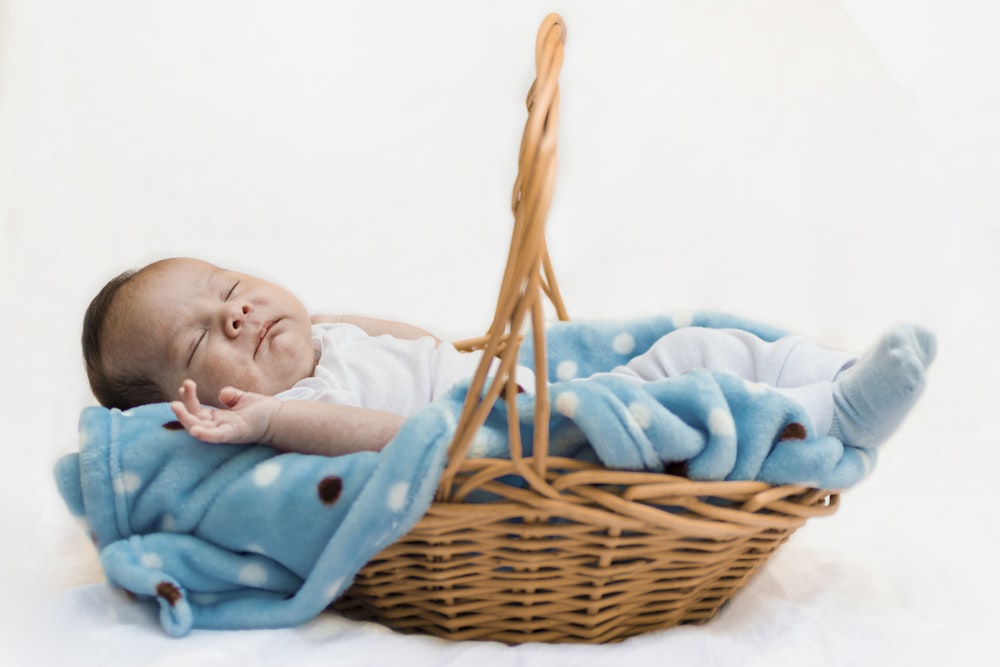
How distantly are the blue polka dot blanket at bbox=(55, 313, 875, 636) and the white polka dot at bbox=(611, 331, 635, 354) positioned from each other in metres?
0.38

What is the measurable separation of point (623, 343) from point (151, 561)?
0.68 metres

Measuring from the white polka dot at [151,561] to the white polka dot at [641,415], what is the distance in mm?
514

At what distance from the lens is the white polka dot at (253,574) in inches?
43.7

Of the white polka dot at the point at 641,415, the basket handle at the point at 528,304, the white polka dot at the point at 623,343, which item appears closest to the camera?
the basket handle at the point at 528,304

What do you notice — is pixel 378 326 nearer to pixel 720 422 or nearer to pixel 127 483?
pixel 127 483

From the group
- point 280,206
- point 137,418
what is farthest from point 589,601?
point 280,206

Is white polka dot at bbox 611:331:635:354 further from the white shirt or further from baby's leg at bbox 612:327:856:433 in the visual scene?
the white shirt

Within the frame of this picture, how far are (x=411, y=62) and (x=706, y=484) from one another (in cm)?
127

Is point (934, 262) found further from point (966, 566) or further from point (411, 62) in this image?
point (411, 62)

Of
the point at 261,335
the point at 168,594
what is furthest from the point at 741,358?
the point at 168,594

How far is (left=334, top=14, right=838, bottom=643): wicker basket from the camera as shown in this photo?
94 cm

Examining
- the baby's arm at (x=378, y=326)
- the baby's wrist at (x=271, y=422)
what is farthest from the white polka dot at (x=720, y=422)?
the baby's arm at (x=378, y=326)

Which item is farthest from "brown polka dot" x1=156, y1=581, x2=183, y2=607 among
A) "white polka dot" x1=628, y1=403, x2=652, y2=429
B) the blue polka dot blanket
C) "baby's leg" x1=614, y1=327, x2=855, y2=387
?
"baby's leg" x1=614, y1=327, x2=855, y2=387

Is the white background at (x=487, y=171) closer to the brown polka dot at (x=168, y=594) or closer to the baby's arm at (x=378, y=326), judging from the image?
the baby's arm at (x=378, y=326)
